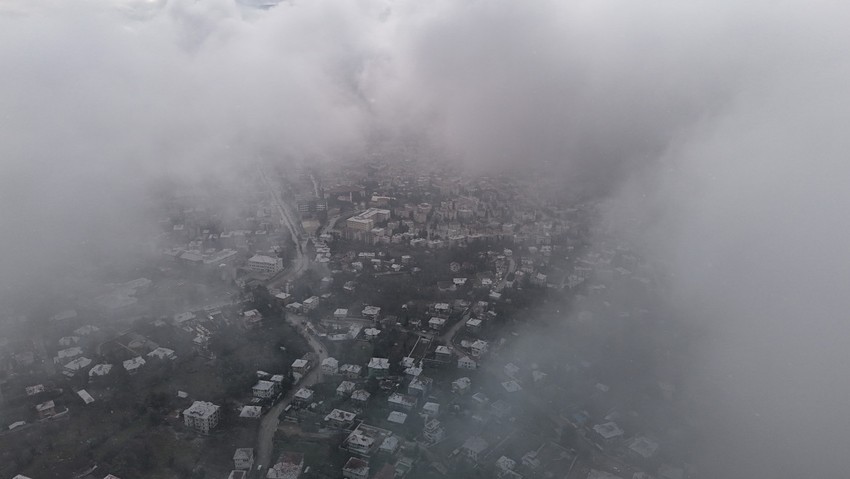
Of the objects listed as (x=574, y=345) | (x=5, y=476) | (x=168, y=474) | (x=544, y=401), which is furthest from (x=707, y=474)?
(x=5, y=476)

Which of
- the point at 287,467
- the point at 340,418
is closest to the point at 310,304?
the point at 340,418

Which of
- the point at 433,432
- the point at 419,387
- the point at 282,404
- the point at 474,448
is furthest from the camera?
the point at 419,387

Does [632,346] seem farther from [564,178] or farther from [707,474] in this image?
[564,178]

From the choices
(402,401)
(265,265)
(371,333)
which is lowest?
(402,401)

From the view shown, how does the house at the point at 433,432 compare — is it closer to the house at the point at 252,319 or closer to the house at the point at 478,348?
the house at the point at 478,348

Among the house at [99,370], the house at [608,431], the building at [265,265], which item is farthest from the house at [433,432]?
the building at [265,265]

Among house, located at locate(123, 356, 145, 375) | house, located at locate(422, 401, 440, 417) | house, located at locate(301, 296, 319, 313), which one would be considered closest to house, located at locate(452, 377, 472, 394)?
house, located at locate(422, 401, 440, 417)

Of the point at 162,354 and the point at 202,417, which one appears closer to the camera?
the point at 202,417

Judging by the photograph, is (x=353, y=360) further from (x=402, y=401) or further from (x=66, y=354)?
(x=66, y=354)
